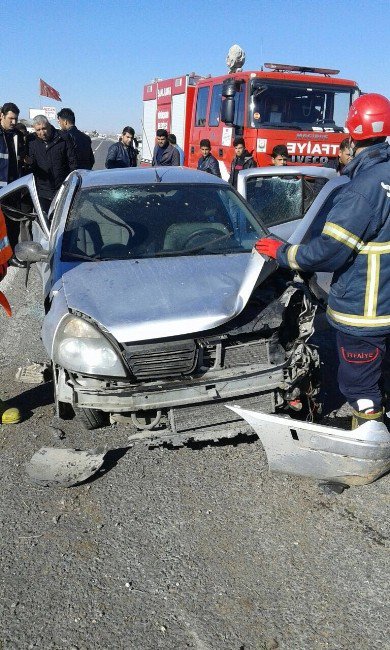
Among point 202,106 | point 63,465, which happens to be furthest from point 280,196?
point 202,106

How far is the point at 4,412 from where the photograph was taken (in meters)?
4.23

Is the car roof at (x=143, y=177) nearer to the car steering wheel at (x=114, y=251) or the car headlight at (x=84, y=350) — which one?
the car steering wheel at (x=114, y=251)

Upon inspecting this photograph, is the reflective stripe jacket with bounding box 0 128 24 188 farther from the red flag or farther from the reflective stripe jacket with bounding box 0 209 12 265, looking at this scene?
the red flag

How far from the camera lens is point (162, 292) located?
3611 millimetres

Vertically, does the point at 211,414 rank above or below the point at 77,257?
below

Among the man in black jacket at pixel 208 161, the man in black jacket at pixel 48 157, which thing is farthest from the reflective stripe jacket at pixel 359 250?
the man in black jacket at pixel 208 161

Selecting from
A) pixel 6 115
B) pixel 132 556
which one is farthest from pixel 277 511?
pixel 6 115

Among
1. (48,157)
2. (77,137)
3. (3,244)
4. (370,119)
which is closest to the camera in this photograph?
(370,119)

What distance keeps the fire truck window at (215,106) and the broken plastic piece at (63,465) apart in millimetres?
9194

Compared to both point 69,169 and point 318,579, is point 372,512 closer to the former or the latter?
point 318,579

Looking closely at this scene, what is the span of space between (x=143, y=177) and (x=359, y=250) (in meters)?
2.32

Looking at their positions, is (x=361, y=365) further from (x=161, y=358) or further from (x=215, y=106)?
(x=215, y=106)

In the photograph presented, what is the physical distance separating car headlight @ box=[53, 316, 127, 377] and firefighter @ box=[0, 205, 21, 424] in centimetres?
81

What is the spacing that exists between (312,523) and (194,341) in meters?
1.06
